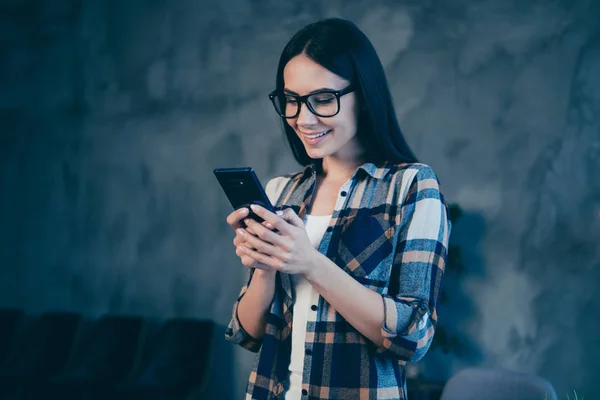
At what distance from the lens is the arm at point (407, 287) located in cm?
95

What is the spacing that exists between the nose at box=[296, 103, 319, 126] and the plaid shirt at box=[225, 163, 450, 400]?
7.3 inches

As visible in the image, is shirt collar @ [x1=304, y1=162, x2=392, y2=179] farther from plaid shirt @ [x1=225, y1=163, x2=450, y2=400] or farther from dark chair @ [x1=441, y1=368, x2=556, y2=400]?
dark chair @ [x1=441, y1=368, x2=556, y2=400]

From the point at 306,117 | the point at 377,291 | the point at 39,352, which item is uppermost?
the point at 306,117

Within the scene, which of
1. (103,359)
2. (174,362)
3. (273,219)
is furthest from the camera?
(103,359)

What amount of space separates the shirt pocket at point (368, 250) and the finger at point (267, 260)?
0.18 meters

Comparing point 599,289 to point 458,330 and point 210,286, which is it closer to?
point 458,330

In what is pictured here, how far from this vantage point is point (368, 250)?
106 cm

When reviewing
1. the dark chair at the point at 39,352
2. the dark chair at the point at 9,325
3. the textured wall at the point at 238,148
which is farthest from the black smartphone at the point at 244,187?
the dark chair at the point at 9,325

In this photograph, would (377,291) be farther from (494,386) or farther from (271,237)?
(494,386)

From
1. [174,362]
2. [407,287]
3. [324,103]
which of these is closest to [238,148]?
[174,362]

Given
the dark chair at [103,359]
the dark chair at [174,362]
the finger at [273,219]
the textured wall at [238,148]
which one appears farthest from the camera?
the dark chair at [103,359]

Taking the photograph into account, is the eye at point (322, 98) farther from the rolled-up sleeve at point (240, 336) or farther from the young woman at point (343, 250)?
the rolled-up sleeve at point (240, 336)

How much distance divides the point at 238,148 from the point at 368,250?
7.74 feet

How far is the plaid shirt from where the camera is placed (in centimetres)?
99
